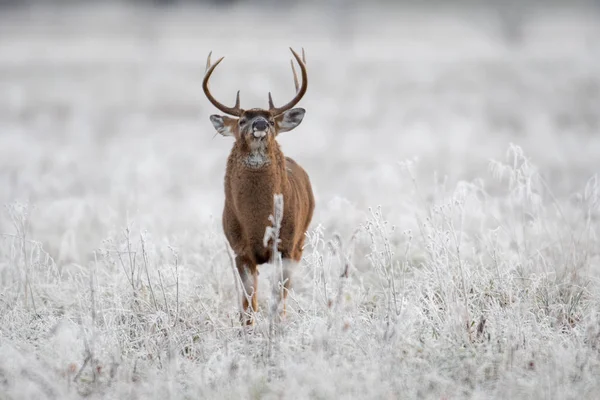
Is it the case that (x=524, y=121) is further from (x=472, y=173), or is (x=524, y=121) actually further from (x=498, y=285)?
(x=498, y=285)

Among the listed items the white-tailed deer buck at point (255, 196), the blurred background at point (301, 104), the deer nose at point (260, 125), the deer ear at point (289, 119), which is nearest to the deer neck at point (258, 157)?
the white-tailed deer buck at point (255, 196)

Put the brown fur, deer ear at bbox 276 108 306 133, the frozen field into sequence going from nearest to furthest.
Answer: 1. the frozen field
2. the brown fur
3. deer ear at bbox 276 108 306 133

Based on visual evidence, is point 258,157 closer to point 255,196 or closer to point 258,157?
point 258,157

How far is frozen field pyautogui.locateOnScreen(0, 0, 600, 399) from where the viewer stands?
4.29 m

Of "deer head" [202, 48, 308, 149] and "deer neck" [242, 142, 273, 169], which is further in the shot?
"deer neck" [242, 142, 273, 169]

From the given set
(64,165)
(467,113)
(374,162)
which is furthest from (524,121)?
(64,165)

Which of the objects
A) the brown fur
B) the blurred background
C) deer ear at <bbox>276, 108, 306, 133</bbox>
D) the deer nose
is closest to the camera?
the deer nose

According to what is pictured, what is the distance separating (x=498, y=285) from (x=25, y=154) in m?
11.0

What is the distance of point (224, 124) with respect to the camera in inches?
254

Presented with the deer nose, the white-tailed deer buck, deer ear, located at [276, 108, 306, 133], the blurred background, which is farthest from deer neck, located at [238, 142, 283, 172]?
the blurred background

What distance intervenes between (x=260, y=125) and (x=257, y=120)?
9cm

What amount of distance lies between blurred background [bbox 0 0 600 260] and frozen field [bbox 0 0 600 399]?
0.29 feet

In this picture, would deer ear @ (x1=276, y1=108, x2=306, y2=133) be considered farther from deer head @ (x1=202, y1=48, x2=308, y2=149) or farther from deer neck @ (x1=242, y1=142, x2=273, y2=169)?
deer neck @ (x1=242, y1=142, x2=273, y2=169)

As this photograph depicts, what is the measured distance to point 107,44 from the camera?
35.0 meters
